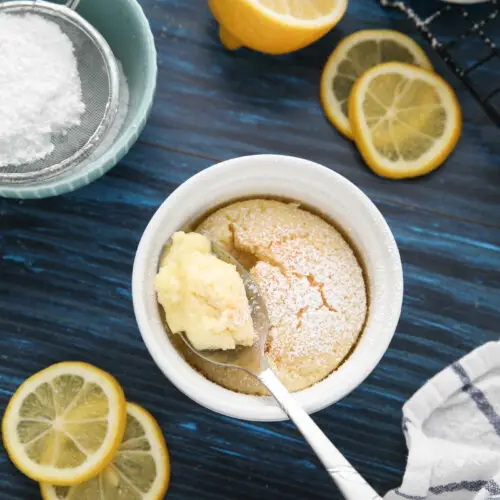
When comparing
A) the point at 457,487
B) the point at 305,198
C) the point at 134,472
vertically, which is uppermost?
the point at 305,198

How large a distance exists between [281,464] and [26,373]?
0.44 meters

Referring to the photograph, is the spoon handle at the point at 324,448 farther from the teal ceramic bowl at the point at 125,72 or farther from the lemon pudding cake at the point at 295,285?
the teal ceramic bowl at the point at 125,72

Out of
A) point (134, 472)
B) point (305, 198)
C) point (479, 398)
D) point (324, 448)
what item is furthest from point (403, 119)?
point (134, 472)

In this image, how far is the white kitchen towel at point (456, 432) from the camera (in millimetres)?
1104

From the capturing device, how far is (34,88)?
3.35ft

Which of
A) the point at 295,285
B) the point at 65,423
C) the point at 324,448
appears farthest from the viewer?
the point at 65,423

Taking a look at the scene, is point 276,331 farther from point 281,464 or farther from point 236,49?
point 236,49

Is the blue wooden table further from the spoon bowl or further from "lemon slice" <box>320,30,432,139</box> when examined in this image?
the spoon bowl

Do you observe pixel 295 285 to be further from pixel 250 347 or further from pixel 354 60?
pixel 354 60

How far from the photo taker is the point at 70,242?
1.17 metres

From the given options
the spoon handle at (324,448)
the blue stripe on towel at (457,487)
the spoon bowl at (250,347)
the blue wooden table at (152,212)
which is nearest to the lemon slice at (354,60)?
the blue wooden table at (152,212)

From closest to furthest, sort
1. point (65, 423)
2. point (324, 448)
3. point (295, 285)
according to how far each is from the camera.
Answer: point (324, 448) < point (295, 285) < point (65, 423)

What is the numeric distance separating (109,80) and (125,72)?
0.05 meters

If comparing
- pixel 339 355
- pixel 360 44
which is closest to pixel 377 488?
pixel 339 355
